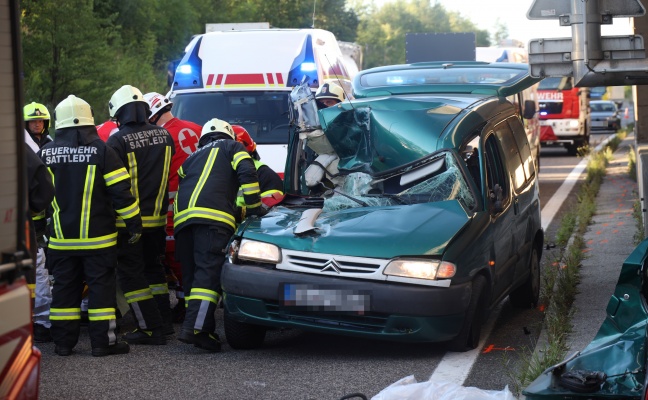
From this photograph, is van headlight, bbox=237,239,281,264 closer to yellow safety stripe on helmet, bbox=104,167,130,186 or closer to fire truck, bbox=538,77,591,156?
yellow safety stripe on helmet, bbox=104,167,130,186

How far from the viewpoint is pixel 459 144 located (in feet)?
27.3

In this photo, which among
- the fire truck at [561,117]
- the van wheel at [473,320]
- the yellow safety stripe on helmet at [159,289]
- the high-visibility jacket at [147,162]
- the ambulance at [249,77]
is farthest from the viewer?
the fire truck at [561,117]

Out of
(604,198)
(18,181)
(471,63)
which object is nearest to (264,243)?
(18,181)

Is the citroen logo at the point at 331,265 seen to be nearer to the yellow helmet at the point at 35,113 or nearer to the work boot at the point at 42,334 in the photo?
the work boot at the point at 42,334

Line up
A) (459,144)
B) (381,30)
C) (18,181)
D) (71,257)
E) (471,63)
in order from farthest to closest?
(381,30)
(471,63)
(459,144)
(71,257)
(18,181)

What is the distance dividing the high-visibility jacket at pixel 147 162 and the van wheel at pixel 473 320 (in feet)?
8.01

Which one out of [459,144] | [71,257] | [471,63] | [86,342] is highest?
[471,63]

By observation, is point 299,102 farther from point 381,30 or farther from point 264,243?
point 381,30

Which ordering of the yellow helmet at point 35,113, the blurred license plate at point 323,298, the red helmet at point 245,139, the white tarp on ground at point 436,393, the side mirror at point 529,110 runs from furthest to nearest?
1. the side mirror at point 529,110
2. the yellow helmet at point 35,113
3. the red helmet at point 245,139
4. the blurred license plate at point 323,298
5. the white tarp on ground at point 436,393

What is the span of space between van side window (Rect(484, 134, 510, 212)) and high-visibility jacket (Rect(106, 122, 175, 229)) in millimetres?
2339

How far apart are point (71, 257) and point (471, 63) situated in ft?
17.8

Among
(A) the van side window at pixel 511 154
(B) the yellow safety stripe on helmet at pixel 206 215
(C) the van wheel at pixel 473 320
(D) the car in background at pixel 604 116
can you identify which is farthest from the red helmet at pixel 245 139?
(D) the car in background at pixel 604 116

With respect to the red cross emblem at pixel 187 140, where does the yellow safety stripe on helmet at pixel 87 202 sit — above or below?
below

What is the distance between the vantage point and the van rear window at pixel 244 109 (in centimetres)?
1259
